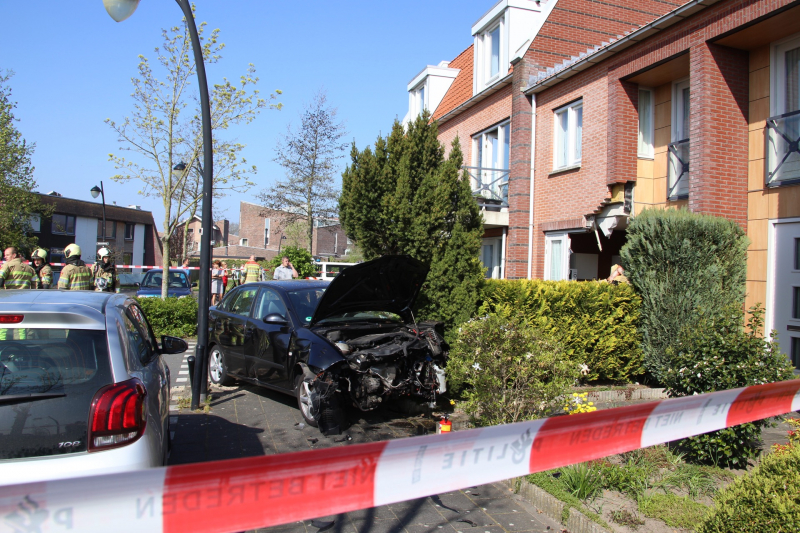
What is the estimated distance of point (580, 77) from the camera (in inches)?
482

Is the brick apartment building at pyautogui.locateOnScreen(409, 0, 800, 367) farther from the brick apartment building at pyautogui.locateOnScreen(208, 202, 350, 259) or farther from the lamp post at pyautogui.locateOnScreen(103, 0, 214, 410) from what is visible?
the brick apartment building at pyautogui.locateOnScreen(208, 202, 350, 259)

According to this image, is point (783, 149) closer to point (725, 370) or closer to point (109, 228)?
point (725, 370)

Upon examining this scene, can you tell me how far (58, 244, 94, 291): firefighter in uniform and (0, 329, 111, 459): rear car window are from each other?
7.16 metres

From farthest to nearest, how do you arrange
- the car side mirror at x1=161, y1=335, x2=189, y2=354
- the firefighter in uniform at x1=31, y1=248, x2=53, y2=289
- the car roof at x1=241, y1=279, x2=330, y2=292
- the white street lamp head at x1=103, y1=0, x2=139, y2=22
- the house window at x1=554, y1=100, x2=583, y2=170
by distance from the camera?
the house window at x1=554, y1=100, x2=583, y2=170, the firefighter in uniform at x1=31, y1=248, x2=53, y2=289, the car roof at x1=241, y1=279, x2=330, y2=292, the white street lamp head at x1=103, y1=0, x2=139, y2=22, the car side mirror at x1=161, y1=335, x2=189, y2=354

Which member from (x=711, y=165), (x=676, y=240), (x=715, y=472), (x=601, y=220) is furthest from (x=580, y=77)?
(x=715, y=472)

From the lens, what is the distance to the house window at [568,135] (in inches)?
490

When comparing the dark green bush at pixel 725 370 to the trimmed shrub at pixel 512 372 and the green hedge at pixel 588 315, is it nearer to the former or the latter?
the trimmed shrub at pixel 512 372

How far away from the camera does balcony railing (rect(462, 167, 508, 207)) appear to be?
14.7m

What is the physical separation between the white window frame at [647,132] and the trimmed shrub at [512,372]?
7243mm

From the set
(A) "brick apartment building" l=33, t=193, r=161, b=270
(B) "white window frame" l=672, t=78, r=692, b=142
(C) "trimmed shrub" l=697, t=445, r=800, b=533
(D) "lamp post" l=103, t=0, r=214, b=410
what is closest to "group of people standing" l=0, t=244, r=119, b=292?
(D) "lamp post" l=103, t=0, r=214, b=410

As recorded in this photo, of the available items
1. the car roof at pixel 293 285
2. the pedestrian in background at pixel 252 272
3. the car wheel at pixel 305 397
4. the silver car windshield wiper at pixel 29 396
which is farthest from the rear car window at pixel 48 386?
the pedestrian in background at pixel 252 272

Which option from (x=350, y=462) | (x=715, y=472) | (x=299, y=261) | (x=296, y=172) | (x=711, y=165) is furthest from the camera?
(x=296, y=172)

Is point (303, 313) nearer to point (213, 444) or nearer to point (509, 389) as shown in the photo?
point (213, 444)

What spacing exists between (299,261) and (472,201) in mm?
12484
